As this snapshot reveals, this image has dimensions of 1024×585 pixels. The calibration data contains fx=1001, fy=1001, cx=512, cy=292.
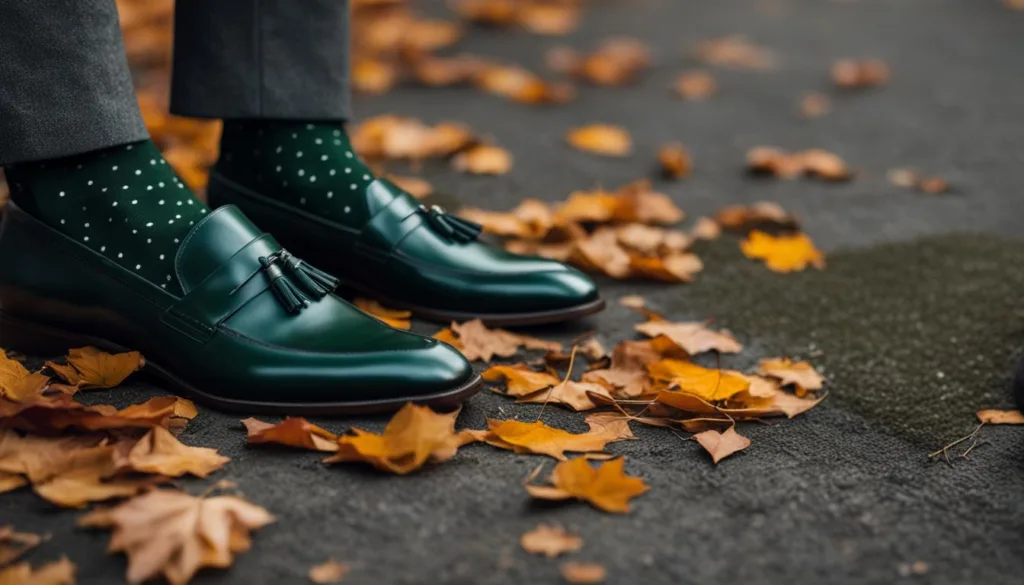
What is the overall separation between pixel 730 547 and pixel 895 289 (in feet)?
2.87

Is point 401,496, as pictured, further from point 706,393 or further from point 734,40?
point 734,40

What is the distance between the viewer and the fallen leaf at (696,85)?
2843 millimetres

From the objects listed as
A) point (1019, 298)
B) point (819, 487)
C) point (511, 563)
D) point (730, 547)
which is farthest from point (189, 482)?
point (1019, 298)

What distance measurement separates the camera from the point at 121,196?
122 cm

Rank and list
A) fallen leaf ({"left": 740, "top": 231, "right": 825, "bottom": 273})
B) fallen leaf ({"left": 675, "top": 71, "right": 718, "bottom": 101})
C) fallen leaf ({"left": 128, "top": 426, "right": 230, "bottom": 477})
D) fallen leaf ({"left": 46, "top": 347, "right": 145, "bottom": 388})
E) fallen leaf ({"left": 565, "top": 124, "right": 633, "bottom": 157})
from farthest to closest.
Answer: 1. fallen leaf ({"left": 675, "top": 71, "right": 718, "bottom": 101})
2. fallen leaf ({"left": 565, "top": 124, "right": 633, "bottom": 157})
3. fallen leaf ({"left": 740, "top": 231, "right": 825, "bottom": 273})
4. fallen leaf ({"left": 46, "top": 347, "right": 145, "bottom": 388})
5. fallen leaf ({"left": 128, "top": 426, "right": 230, "bottom": 477})

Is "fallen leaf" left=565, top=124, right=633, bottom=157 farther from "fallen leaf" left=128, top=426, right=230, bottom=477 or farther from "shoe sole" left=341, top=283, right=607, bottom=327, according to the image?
"fallen leaf" left=128, top=426, right=230, bottom=477

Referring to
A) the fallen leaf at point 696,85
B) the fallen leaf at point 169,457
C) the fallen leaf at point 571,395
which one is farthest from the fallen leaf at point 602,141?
the fallen leaf at point 169,457

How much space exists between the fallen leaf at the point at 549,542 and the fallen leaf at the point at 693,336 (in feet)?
1.65

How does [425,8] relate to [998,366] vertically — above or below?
above

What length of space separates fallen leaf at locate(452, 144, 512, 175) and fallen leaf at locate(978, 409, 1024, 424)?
121 centimetres

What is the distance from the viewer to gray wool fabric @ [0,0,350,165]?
1161 millimetres

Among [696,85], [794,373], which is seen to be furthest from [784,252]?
[696,85]

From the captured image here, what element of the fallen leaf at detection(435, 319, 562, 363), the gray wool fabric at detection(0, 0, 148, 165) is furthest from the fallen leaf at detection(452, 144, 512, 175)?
the gray wool fabric at detection(0, 0, 148, 165)

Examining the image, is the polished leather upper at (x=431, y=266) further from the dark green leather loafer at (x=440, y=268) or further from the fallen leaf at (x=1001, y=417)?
the fallen leaf at (x=1001, y=417)
